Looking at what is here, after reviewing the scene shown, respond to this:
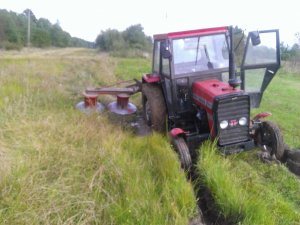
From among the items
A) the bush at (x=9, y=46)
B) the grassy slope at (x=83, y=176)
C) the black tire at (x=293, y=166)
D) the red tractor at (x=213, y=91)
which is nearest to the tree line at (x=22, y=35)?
the bush at (x=9, y=46)

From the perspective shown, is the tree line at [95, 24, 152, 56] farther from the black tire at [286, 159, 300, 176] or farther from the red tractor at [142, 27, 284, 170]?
the black tire at [286, 159, 300, 176]

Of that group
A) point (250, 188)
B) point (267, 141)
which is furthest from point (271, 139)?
point (250, 188)

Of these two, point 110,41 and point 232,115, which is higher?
point 110,41

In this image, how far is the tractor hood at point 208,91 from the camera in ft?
17.1

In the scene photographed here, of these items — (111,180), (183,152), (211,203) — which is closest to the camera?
(111,180)

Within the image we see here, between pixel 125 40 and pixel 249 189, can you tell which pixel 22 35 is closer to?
pixel 125 40

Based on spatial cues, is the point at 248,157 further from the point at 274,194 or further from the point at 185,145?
the point at 274,194

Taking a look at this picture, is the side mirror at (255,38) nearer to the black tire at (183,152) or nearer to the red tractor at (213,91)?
the red tractor at (213,91)

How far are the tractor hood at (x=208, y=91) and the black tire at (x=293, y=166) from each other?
1.40 meters

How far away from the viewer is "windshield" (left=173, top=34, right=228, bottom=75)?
5.95 metres

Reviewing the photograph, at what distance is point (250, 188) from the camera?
13.5ft

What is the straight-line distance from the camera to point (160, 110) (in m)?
6.35

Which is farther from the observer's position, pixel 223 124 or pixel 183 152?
pixel 223 124

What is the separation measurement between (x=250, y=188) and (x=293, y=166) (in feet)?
5.18
